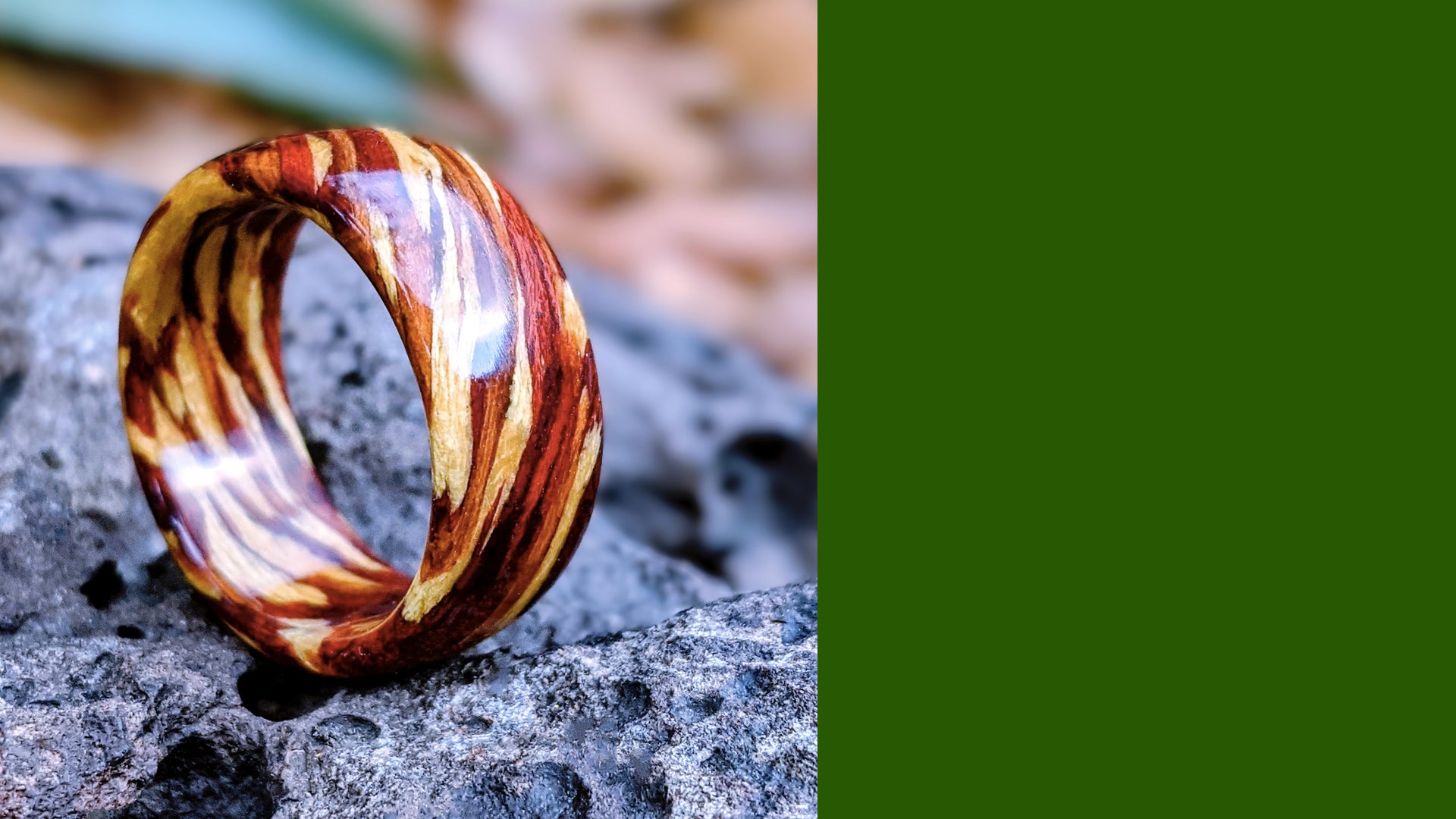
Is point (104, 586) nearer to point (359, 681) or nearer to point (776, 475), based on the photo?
point (359, 681)

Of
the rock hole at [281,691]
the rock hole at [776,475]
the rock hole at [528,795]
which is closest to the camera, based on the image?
the rock hole at [528,795]

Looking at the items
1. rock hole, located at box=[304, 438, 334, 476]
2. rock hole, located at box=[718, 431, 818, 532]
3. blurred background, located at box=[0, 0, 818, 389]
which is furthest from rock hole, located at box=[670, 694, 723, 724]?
blurred background, located at box=[0, 0, 818, 389]

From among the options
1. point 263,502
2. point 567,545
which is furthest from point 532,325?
point 263,502

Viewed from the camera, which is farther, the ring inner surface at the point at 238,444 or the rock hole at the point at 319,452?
the rock hole at the point at 319,452

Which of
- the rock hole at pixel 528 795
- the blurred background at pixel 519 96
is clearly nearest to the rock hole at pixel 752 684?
the rock hole at pixel 528 795

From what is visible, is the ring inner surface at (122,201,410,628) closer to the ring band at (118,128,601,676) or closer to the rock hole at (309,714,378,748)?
the ring band at (118,128,601,676)

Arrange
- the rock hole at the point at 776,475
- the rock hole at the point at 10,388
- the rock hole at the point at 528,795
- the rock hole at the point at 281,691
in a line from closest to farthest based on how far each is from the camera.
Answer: the rock hole at the point at 528,795 < the rock hole at the point at 281,691 < the rock hole at the point at 10,388 < the rock hole at the point at 776,475

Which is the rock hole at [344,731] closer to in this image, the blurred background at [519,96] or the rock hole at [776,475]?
the rock hole at [776,475]
